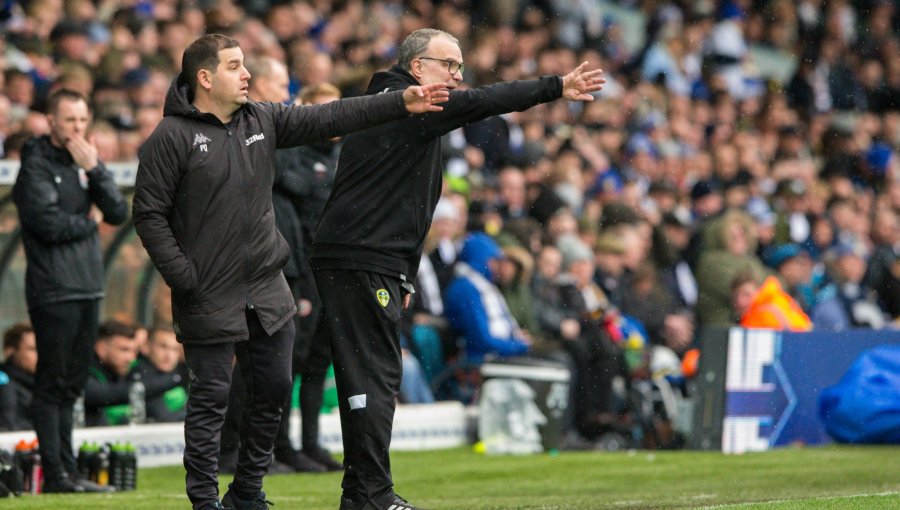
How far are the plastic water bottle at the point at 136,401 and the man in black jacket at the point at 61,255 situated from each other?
1.88m

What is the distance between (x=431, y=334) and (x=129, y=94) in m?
3.29

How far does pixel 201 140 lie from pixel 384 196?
0.89m

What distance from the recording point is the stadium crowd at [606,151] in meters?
13.9

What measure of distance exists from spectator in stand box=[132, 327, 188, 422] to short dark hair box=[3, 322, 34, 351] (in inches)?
37.6

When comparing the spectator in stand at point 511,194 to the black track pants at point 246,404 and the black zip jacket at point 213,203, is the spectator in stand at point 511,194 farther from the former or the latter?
the black zip jacket at point 213,203

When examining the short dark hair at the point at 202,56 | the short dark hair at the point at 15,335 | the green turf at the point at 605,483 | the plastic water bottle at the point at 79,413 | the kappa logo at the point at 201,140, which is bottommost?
the green turf at the point at 605,483

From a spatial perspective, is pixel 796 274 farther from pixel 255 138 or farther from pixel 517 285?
pixel 255 138

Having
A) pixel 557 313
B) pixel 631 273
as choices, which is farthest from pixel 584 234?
pixel 557 313

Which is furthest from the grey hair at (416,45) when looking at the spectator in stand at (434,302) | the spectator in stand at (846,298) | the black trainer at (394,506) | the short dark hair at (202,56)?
the spectator in stand at (846,298)

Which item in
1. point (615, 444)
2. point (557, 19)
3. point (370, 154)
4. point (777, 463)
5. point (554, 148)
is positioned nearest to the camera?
point (370, 154)

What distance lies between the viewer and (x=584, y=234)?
16312 mm

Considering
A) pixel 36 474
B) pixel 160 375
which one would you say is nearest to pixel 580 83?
pixel 36 474

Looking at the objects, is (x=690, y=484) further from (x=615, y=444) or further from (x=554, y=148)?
(x=554, y=148)

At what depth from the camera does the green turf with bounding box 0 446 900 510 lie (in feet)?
28.7
